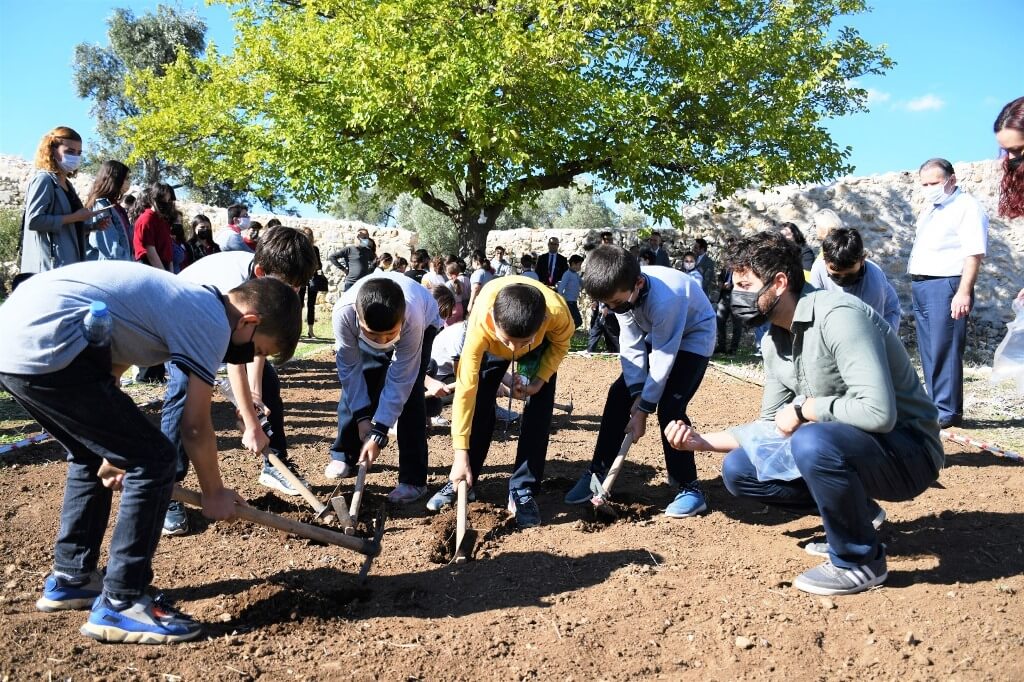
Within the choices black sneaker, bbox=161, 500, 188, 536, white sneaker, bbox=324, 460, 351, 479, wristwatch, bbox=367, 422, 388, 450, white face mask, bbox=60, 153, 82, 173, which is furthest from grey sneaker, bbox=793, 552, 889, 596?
white face mask, bbox=60, 153, 82, 173

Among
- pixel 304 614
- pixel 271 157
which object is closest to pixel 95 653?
pixel 304 614

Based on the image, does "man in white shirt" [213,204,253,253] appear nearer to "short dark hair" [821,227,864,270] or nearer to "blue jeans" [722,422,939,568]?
"short dark hair" [821,227,864,270]

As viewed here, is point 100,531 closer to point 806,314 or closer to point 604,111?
point 806,314

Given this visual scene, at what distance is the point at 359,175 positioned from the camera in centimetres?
1352

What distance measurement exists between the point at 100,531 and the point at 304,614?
2.93ft

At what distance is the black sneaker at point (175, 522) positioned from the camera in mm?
4207

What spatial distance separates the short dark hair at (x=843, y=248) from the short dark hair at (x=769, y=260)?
5.86 ft

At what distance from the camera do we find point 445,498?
15.5 feet

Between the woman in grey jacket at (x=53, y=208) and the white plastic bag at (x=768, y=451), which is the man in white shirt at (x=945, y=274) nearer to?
the white plastic bag at (x=768, y=451)

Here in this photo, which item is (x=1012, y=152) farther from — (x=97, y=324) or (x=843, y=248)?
(x=97, y=324)

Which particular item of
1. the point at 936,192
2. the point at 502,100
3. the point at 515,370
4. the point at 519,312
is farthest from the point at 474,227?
the point at 519,312

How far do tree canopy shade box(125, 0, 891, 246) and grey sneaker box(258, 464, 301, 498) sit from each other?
7.88 metres

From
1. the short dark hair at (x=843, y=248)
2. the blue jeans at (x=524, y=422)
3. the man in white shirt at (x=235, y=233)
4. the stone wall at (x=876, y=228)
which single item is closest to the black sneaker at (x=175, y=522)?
the blue jeans at (x=524, y=422)

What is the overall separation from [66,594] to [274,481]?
5.75ft
